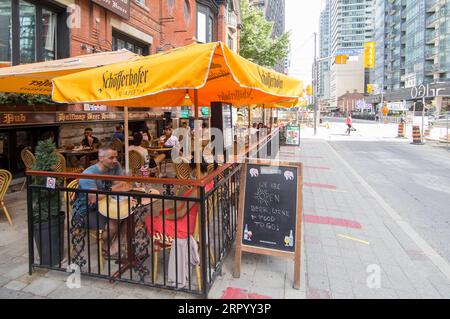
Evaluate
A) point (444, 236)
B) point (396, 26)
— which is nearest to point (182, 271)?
point (444, 236)

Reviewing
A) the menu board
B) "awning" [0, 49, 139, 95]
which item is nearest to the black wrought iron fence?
"awning" [0, 49, 139, 95]

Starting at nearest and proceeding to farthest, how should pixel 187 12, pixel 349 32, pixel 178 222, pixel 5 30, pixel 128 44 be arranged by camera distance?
pixel 178 222 < pixel 5 30 < pixel 128 44 < pixel 187 12 < pixel 349 32

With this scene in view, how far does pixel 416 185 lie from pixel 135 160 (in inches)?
314

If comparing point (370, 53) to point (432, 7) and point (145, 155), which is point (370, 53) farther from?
point (432, 7)

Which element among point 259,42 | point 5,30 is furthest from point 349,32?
point 5,30

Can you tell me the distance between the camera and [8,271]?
13.4 feet

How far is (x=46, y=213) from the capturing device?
4.05 metres

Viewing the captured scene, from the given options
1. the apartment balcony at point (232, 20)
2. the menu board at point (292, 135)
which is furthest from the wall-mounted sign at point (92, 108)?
the apartment balcony at point (232, 20)

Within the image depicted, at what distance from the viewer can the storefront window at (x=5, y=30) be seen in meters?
8.34

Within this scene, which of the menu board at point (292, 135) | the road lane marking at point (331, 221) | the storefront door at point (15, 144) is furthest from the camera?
the menu board at point (292, 135)

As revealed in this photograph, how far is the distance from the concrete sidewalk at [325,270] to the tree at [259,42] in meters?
32.3

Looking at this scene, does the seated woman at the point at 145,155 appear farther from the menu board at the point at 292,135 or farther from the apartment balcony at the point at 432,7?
the apartment balcony at the point at 432,7

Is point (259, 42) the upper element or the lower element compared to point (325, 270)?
upper

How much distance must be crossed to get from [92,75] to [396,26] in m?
103
